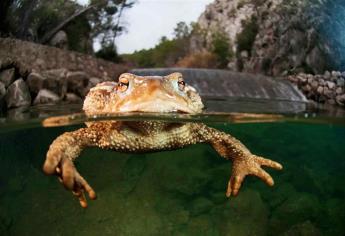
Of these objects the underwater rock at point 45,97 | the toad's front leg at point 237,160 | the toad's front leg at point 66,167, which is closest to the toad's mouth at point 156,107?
the toad's front leg at point 66,167

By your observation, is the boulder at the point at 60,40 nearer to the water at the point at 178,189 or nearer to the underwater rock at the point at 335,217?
the water at the point at 178,189

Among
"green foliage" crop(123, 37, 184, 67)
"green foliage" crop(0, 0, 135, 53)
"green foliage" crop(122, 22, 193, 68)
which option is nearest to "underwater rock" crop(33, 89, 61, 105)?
"green foliage" crop(0, 0, 135, 53)

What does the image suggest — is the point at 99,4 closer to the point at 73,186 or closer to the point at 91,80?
the point at 91,80

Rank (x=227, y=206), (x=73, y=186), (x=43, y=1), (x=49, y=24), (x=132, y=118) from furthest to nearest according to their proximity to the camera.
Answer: (x=49, y=24) → (x=43, y=1) → (x=227, y=206) → (x=132, y=118) → (x=73, y=186)

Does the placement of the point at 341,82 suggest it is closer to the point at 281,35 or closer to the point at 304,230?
the point at 281,35

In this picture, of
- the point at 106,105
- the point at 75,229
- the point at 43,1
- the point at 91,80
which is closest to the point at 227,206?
the point at 75,229

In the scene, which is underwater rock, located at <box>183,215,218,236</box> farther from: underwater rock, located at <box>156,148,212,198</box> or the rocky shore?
the rocky shore

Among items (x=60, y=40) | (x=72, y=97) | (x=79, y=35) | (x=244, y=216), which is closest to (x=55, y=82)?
(x=72, y=97)
